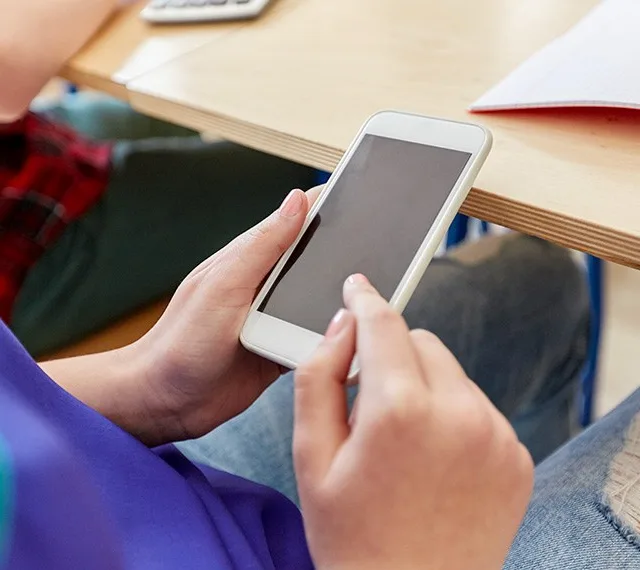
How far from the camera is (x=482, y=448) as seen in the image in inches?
11.6

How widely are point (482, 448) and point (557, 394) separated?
1.47ft

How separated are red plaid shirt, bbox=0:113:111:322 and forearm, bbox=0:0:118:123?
69 millimetres

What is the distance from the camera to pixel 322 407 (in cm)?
31

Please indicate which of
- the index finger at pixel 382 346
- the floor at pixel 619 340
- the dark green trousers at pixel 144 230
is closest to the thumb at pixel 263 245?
the index finger at pixel 382 346

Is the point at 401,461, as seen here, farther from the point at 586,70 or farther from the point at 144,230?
the point at 144,230

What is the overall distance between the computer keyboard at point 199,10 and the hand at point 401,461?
44 cm

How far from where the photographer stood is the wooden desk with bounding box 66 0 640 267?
0.38 meters

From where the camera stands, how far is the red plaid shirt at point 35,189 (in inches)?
26.4

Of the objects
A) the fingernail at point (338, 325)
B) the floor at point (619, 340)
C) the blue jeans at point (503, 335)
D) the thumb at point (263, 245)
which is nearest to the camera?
the fingernail at point (338, 325)

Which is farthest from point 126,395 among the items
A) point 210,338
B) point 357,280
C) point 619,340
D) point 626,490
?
point 619,340

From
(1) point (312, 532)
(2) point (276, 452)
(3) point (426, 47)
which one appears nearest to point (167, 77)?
(3) point (426, 47)

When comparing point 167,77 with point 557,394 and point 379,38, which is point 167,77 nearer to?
point 379,38

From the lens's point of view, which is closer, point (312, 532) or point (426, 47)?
point (312, 532)

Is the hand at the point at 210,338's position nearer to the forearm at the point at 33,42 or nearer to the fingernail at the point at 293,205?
the fingernail at the point at 293,205
